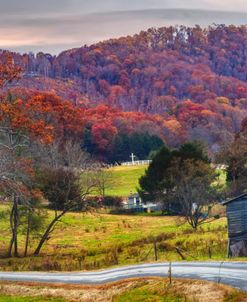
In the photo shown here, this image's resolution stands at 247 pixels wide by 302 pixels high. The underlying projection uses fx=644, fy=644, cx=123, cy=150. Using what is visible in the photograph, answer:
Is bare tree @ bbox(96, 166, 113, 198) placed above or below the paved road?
above

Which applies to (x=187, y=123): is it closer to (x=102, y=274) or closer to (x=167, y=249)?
(x=167, y=249)

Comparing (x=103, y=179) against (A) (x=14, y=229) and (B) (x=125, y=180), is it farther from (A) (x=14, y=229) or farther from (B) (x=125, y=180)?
(A) (x=14, y=229)

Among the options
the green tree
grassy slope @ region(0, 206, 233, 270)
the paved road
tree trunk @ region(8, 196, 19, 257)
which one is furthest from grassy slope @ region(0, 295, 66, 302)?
the green tree

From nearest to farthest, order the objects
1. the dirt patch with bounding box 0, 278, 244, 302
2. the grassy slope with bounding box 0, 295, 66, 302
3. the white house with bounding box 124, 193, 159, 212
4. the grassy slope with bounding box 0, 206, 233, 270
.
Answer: the dirt patch with bounding box 0, 278, 244, 302, the grassy slope with bounding box 0, 295, 66, 302, the grassy slope with bounding box 0, 206, 233, 270, the white house with bounding box 124, 193, 159, 212

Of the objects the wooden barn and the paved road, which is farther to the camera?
the wooden barn

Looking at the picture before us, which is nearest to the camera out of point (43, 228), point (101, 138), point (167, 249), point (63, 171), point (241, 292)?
point (241, 292)

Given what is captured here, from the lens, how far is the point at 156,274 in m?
29.2

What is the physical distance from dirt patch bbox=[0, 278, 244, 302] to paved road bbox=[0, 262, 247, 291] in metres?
0.70

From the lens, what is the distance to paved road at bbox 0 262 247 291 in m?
25.9

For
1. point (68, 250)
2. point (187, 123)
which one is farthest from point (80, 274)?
point (187, 123)

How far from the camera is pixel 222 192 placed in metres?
68.7

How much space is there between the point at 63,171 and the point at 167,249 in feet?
73.2

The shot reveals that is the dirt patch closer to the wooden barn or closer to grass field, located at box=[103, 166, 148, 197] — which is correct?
the wooden barn

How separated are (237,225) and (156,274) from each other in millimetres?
12941
